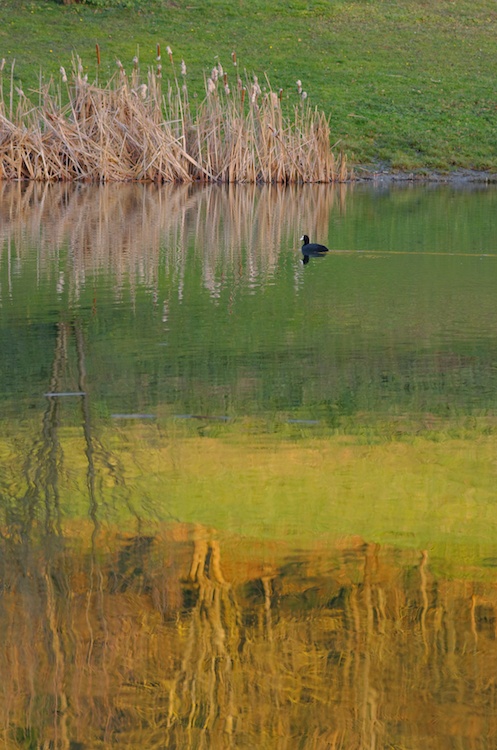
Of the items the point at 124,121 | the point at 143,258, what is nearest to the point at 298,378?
the point at 143,258

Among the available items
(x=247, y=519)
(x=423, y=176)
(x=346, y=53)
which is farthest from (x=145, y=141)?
(x=247, y=519)

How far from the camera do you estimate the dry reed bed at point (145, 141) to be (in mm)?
22500

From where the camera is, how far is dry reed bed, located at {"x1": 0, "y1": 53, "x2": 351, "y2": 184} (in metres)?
22.5

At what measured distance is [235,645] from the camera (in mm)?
3398

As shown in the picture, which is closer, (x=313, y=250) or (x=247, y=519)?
(x=247, y=519)

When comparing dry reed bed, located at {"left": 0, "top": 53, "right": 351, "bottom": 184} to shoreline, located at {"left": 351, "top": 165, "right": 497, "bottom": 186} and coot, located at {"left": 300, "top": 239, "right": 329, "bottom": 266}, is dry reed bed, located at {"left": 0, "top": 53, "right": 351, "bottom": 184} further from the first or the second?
coot, located at {"left": 300, "top": 239, "right": 329, "bottom": 266}

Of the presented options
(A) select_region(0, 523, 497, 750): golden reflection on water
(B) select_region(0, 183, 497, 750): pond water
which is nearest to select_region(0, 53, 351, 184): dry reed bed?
(B) select_region(0, 183, 497, 750): pond water

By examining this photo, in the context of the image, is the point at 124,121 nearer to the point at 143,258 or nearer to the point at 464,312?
the point at 143,258

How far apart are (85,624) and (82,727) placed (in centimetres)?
53

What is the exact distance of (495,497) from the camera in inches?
184

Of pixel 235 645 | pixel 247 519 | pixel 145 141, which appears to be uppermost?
pixel 235 645

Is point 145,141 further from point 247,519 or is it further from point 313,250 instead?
point 247,519

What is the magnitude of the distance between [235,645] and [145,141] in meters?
20.3

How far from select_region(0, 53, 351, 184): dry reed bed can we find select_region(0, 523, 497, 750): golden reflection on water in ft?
61.8
